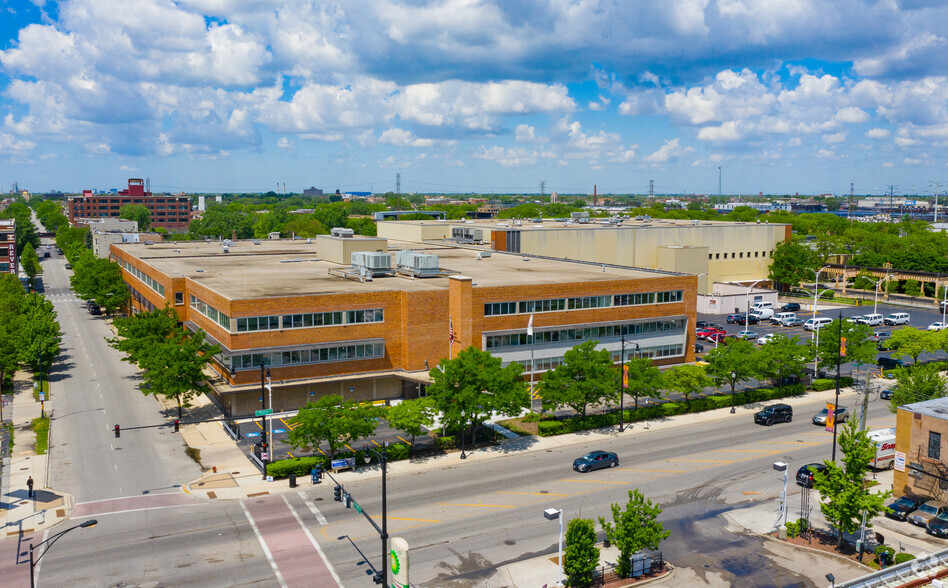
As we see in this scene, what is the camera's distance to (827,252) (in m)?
146

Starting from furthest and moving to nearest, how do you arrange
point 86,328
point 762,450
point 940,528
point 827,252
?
point 827,252, point 86,328, point 762,450, point 940,528

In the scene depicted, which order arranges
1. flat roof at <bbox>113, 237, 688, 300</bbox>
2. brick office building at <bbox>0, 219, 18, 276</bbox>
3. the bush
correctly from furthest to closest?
1. brick office building at <bbox>0, 219, 18, 276</bbox>
2. flat roof at <bbox>113, 237, 688, 300</bbox>
3. the bush

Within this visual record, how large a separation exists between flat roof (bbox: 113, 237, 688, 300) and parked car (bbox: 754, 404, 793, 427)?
18406mm

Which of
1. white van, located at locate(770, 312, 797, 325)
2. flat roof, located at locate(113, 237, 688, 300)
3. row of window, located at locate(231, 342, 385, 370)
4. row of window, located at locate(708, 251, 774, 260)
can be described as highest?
flat roof, located at locate(113, 237, 688, 300)

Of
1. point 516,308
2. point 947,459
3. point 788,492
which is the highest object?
point 516,308

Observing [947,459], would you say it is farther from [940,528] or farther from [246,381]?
[246,381]

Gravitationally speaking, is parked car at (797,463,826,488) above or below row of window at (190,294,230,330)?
below

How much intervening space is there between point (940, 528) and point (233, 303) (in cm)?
4946

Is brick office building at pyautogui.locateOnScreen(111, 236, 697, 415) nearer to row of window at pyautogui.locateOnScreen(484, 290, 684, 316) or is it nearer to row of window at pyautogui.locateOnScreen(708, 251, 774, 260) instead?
row of window at pyautogui.locateOnScreen(484, 290, 684, 316)

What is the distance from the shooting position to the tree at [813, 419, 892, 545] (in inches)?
1453

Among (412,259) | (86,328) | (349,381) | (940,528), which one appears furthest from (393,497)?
(86,328)

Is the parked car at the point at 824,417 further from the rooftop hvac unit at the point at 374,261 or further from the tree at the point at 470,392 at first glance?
the rooftop hvac unit at the point at 374,261

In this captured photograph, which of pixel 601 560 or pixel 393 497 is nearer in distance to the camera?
pixel 601 560

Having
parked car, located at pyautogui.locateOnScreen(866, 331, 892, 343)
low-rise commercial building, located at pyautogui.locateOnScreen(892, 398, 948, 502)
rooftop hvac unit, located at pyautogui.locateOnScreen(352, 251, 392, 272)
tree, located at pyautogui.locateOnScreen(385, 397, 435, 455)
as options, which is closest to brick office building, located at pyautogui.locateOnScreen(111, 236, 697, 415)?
rooftop hvac unit, located at pyautogui.locateOnScreen(352, 251, 392, 272)
